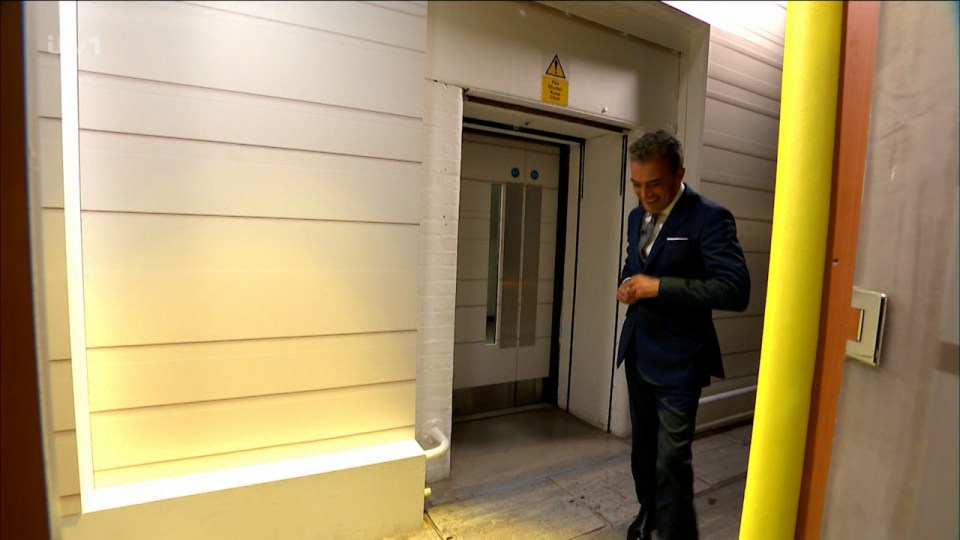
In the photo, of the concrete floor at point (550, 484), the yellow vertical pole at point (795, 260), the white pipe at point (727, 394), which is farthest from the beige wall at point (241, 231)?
the white pipe at point (727, 394)

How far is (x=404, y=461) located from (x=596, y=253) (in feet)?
3.47

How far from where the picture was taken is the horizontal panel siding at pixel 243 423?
937 millimetres

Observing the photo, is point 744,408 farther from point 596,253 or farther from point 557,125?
point 557,125

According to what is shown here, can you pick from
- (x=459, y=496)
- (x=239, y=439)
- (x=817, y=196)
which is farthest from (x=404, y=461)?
(x=817, y=196)

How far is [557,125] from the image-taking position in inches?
46.0

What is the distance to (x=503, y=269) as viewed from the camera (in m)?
1.45

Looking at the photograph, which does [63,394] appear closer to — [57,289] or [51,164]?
[57,289]

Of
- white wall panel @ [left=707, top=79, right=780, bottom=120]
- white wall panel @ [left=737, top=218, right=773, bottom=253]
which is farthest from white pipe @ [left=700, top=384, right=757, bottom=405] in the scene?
white wall panel @ [left=707, top=79, right=780, bottom=120]

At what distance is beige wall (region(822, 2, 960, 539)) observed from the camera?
386mm

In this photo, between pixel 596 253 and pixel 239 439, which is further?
pixel 596 253

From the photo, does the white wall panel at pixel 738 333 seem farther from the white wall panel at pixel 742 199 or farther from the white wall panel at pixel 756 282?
the white wall panel at pixel 742 199

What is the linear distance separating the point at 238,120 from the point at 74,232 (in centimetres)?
40

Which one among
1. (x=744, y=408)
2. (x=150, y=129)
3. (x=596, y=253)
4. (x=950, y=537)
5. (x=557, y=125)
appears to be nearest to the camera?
(x=950, y=537)

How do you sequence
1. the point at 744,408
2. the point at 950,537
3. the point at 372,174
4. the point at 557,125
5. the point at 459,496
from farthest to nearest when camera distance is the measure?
the point at 744,408
the point at 459,496
the point at 557,125
the point at 372,174
the point at 950,537
